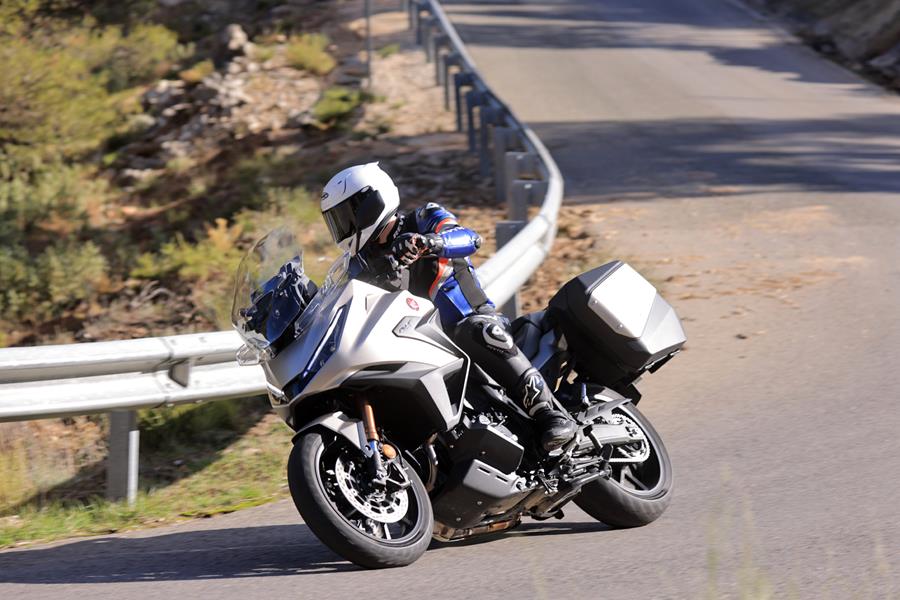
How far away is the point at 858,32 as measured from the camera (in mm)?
25094

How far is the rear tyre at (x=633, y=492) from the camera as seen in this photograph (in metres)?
5.89

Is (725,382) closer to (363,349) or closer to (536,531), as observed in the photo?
(536,531)

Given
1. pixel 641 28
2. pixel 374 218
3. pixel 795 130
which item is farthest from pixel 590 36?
pixel 374 218

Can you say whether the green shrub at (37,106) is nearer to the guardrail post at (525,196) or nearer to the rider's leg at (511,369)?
the guardrail post at (525,196)

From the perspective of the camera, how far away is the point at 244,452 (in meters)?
7.82

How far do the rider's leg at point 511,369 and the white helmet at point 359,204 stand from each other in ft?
2.03

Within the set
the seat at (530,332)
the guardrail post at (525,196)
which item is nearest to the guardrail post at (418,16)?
the guardrail post at (525,196)

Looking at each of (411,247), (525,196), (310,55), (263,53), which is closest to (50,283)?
(525,196)

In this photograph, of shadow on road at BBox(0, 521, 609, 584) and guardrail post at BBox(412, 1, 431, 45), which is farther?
guardrail post at BBox(412, 1, 431, 45)

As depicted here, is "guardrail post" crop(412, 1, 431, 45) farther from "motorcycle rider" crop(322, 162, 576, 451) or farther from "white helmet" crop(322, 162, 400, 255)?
"white helmet" crop(322, 162, 400, 255)

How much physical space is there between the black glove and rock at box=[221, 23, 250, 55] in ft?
74.4

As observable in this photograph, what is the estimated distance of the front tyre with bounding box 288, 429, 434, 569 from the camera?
4.86 meters

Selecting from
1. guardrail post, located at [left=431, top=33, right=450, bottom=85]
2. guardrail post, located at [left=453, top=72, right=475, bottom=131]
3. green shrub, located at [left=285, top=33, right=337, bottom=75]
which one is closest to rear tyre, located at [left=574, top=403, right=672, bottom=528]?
guardrail post, located at [left=453, top=72, right=475, bottom=131]

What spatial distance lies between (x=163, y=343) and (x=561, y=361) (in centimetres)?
211
